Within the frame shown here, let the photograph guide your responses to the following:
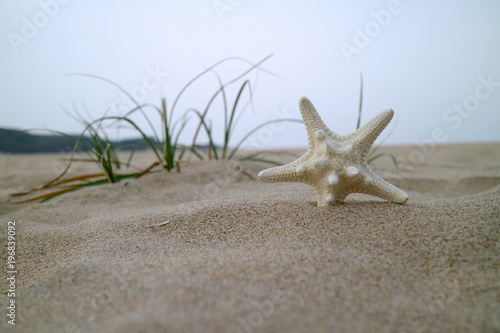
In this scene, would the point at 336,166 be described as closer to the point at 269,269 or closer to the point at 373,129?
the point at 373,129

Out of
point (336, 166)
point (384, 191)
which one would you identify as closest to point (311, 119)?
point (336, 166)

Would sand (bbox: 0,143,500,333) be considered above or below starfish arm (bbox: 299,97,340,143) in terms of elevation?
below

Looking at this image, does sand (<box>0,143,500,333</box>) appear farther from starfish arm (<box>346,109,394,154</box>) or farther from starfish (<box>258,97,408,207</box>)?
starfish arm (<box>346,109,394,154</box>)

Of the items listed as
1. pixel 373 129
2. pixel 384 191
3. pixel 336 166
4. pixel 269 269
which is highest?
pixel 373 129

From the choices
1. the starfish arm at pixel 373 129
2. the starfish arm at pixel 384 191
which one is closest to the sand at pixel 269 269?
the starfish arm at pixel 384 191

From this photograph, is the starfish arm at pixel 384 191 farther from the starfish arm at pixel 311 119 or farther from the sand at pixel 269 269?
the starfish arm at pixel 311 119

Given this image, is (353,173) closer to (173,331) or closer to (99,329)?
(173,331)

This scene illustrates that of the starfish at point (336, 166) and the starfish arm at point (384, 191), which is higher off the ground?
the starfish at point (336, 166)

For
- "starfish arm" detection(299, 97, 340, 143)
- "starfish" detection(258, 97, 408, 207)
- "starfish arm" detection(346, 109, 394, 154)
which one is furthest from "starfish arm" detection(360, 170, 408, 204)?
"starfish arm" detection(299, 97, 340, 143)
